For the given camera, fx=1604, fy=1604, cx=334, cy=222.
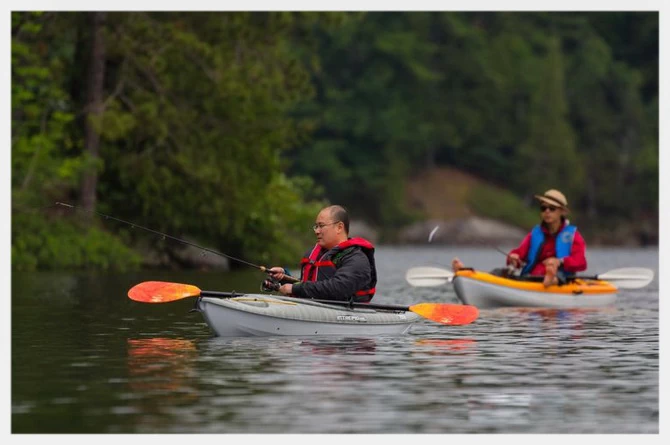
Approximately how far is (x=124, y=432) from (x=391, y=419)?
1.74 meters

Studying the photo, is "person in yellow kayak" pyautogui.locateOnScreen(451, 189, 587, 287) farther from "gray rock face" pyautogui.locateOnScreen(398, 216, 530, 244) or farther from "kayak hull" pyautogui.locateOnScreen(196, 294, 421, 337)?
"gray rock face" pyautogui.locateOnScreen(398, 216, 530, 244)

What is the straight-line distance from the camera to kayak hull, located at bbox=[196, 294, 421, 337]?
592 inches

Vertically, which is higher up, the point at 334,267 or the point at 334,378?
the point at 334,267

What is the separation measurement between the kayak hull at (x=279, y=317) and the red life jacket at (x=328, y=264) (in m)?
0.25

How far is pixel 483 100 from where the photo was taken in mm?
79562

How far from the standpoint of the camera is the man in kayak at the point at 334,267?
15469mm

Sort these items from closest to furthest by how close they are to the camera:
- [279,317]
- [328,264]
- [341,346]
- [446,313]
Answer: [341,346]
[279,317]
[328,264]
[446,313]

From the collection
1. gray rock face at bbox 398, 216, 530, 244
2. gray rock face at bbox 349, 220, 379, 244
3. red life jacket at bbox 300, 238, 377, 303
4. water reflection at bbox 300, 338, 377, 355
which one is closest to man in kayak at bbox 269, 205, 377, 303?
red life jacket at bbox 300, 238, 377, 303

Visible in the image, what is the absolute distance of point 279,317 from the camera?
15.2 m

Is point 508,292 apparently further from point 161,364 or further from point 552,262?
point 161,364

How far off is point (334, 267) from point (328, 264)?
9 cm

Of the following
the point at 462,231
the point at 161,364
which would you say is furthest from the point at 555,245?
the point at 462,231

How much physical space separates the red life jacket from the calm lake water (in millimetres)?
617

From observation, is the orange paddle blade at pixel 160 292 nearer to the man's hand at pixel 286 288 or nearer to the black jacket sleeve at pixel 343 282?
the man's hand at pixel 286 288
